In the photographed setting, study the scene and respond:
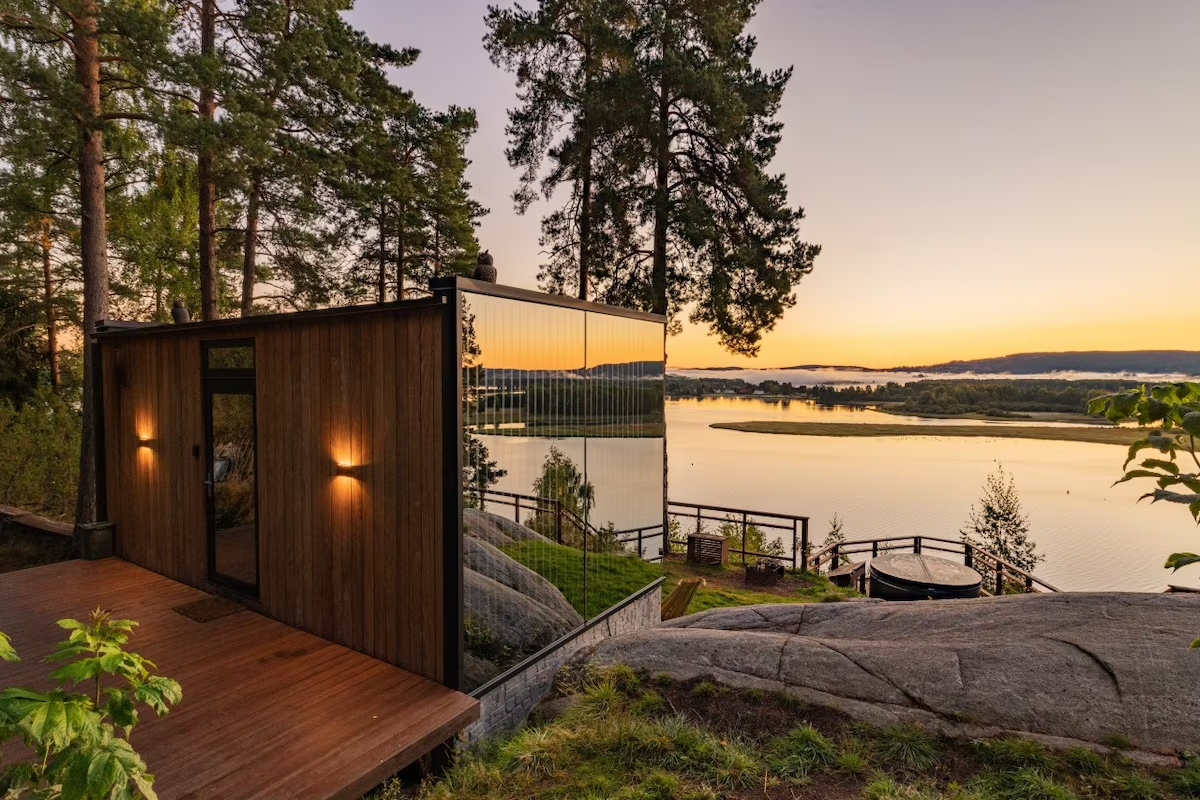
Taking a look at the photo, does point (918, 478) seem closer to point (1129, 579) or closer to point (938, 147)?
point (1129, 579)

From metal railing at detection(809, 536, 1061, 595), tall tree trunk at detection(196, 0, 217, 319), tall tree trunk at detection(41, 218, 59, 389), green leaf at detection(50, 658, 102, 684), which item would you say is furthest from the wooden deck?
tall tree trunk at detection(41, 218, 59, 389)

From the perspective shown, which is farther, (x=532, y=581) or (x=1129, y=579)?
(x=1129, y=579)

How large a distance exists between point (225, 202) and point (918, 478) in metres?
31.1

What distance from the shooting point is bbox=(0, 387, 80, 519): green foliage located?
9.33 metres

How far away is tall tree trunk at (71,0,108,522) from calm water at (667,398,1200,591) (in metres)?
16.2

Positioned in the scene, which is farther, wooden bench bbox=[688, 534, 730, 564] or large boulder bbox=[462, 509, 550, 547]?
wooden bench bbox=[688, 534, 730, 564]

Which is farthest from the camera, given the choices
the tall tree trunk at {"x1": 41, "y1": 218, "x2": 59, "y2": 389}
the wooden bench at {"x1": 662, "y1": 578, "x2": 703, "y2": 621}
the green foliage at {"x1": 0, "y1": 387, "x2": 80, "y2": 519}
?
the tall tree trunk at {"x1": 41, "y1": 218, "x2": 59, "y2": 389}

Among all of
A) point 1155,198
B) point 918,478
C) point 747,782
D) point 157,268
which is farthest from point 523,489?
point 918,478

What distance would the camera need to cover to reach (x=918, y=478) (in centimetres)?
2734

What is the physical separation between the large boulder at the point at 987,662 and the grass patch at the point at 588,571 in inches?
25.4

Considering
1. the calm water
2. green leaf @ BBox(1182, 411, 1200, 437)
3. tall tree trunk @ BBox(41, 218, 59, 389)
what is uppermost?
tall tree trunk @ BBox(41, 218, 59, 389)

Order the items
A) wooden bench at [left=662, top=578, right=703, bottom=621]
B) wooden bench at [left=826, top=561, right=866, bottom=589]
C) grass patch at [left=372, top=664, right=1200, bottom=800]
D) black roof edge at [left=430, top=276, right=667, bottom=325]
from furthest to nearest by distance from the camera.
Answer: wooden bench at [left=826, top=561, right=866, bottom=589] < wooden bench at [left=662, top=578, right=703, bottom=621] < black roof edge at [left=430, top=276, right=667, bottom=325] < grass patch at [left=372, top=664, right=1200, bottom=800]

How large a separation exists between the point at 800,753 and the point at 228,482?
18.9 ft

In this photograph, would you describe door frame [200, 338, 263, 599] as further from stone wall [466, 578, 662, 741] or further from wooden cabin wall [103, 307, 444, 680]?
stone wall [466, 578, 662, 741]
